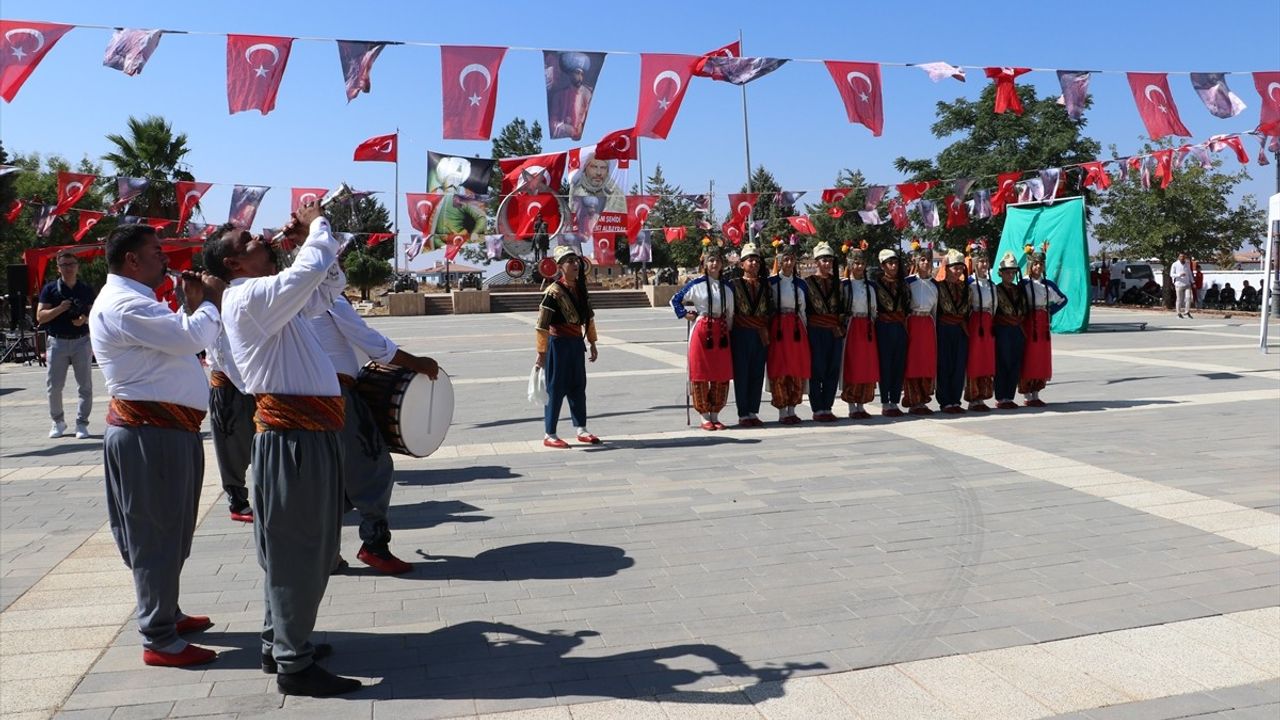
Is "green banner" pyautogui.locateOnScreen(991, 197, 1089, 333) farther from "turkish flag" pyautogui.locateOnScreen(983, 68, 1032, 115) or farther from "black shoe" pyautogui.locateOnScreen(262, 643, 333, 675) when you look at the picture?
"black shoe" pyautogui.locateOnScreen(262, 643, 333, 675)

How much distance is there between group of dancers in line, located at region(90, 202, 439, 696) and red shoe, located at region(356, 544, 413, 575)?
98cm

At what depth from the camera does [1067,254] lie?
22.2 meters

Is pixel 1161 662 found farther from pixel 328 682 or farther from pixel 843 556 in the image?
pixel 328 682

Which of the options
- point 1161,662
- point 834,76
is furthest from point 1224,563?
point 834,76

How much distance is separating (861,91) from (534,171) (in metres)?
10.4

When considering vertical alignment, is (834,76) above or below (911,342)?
above

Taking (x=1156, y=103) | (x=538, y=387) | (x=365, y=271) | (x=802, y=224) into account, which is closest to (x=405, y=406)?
(x=538, y=387)

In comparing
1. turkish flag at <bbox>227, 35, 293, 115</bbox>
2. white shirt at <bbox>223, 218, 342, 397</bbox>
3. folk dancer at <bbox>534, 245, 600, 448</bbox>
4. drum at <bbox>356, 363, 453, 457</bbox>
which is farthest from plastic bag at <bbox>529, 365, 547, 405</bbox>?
white shirt at <bbox>223, 218, 342, 397</bbox>

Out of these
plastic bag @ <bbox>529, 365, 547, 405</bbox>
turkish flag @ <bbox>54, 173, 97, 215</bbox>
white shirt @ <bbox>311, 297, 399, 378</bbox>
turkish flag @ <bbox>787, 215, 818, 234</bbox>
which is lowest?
plastic bag @ <bbox>529, 365, 547, 405</bbox>

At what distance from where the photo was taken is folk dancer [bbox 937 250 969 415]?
1067cm

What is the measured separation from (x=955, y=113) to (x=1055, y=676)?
35097mm

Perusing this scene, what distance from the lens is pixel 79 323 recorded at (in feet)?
32.0

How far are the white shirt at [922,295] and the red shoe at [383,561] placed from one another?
6.85 metres

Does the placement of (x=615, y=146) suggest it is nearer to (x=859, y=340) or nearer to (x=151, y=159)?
(x=859, y=340)
